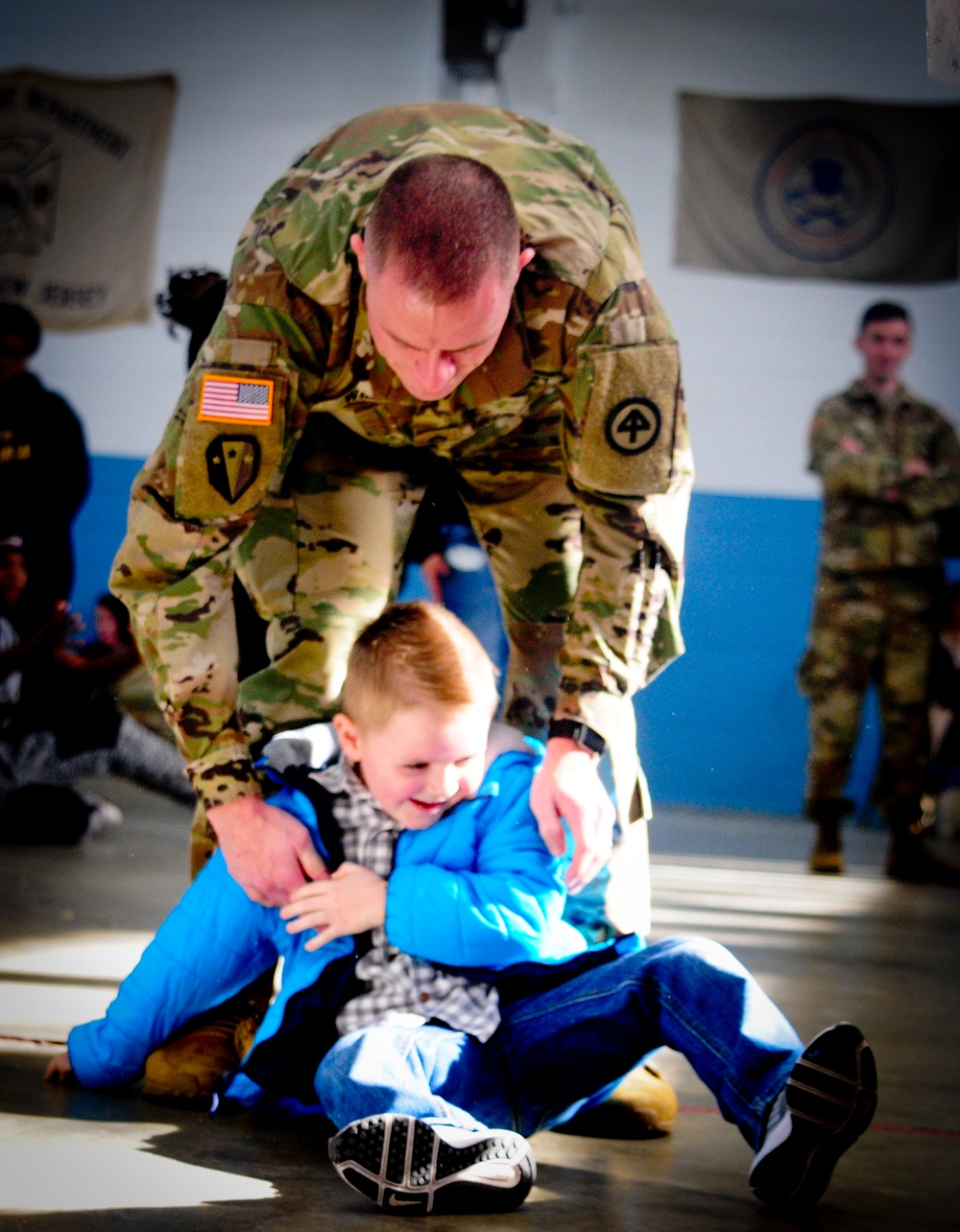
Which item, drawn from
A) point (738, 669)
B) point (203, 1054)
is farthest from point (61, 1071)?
point (738, 669)

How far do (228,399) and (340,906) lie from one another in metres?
0.47

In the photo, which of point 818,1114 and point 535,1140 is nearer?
point 818,1114

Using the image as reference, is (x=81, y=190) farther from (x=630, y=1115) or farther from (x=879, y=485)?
(x=630, y=1115)

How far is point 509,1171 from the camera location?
96 cm

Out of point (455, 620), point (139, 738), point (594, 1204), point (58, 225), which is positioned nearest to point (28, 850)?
point (139, 738)

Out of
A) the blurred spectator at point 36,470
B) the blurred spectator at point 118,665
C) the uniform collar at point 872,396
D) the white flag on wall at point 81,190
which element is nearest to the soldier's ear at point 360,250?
the blurred spectator at point 36,470

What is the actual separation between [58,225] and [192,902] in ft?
8.43

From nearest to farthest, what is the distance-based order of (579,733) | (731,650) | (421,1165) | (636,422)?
1. (421,1165)
2. (579,733)
3. (636,422)
4. (731,650)

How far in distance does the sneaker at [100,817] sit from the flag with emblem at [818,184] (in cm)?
212

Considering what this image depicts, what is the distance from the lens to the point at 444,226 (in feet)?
3.91

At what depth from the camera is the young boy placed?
1040 millimetres

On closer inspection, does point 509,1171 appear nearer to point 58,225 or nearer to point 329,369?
point 329,369

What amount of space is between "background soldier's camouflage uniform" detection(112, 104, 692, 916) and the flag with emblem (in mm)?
2099

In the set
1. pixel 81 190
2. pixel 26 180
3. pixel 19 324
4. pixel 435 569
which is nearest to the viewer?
pixel 435 569
